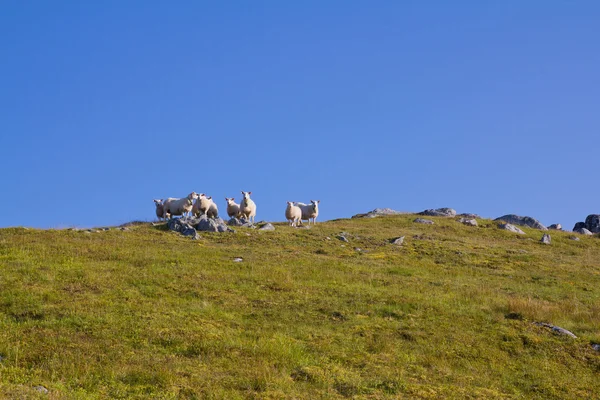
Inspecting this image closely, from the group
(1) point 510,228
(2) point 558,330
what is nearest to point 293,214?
(1) point 510,228

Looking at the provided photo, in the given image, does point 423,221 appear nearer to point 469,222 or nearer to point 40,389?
point 469,222

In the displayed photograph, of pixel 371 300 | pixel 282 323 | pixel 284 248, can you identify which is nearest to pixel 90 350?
pixel 282 323

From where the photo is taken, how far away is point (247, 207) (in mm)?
46531

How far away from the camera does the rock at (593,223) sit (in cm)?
6758

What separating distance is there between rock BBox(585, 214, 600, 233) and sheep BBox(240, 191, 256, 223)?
3944cm

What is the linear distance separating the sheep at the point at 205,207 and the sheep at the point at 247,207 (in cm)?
198

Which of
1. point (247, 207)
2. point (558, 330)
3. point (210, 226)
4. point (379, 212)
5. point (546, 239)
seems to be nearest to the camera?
point (558, 330)

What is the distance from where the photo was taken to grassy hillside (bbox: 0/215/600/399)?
13555 millimetres

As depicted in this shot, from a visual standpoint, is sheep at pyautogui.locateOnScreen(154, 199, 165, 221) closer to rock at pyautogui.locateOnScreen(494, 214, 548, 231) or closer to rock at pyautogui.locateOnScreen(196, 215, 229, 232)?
rock at pyautogui.locateOnScreen(196, 215, 229, 232)

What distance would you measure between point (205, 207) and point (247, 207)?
3.63 metres

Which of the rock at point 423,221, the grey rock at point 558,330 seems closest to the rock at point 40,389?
the grey rock at point 558,330

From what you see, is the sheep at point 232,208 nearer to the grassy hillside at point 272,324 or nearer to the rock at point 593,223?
the grassy hillside at point 272,324

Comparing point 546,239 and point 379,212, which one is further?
point 379,212

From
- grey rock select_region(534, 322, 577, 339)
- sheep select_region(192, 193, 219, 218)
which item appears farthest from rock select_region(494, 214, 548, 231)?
grey rock select_region(534, 322, 577, 339)
